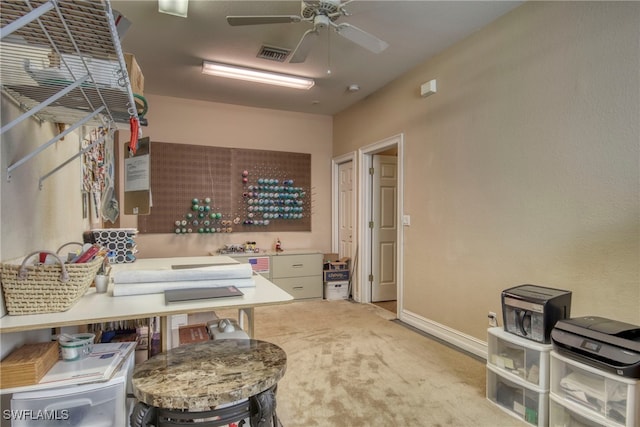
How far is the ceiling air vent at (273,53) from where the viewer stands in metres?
3.13

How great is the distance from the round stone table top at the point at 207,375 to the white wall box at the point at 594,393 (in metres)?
1.49

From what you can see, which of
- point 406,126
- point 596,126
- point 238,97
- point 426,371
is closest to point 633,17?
point 596,126

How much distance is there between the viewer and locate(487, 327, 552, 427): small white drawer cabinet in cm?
187

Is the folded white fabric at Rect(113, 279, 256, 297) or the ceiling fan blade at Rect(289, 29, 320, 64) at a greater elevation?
the ceiling fan blade at Rect(289, 29, 320, 64)

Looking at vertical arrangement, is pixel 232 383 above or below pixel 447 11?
below

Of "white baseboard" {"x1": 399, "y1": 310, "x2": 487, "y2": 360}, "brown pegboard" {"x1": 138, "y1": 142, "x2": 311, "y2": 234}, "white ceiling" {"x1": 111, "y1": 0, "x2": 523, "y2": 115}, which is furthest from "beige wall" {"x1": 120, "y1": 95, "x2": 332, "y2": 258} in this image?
"white baseboard" {"x1": 399, "y1": 310, "x2": 487, "y2": 360}

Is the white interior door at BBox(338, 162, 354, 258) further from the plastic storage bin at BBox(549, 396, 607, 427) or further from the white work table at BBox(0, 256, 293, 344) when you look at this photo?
the white work table at BBox(0, 256, 293, 344)

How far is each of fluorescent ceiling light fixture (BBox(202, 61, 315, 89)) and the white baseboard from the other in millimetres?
2735

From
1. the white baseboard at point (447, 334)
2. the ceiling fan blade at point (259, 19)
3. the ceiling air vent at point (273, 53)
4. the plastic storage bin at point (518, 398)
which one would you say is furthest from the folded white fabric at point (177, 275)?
the ceiling air vent at point (273, 53)

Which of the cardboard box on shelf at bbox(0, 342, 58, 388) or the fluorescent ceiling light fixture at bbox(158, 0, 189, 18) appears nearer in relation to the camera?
the cardboard box on shelf at bbox(0, 342, 58, 388)

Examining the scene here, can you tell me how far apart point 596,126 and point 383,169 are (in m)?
2.77

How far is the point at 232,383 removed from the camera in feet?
3.32

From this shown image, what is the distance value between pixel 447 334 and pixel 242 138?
11.5 feet

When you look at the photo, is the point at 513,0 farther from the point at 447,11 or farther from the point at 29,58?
the point at 29,58
